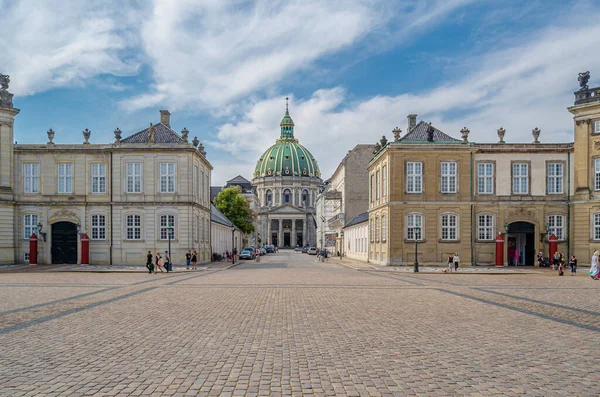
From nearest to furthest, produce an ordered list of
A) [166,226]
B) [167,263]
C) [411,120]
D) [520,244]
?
[167,263], [166,226], [520,244], [411,120]

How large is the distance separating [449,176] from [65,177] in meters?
32.0

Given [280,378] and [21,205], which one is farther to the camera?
[21,205]

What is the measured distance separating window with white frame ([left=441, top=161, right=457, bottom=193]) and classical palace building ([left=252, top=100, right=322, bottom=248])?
129535 millimetres

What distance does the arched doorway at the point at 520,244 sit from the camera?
4559cm

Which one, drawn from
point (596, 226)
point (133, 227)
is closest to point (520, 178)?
point (596, 226)

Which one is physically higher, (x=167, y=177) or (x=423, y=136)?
(x=423, y=136)

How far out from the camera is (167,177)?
46375 millimetres

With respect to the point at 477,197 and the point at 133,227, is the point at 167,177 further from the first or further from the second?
the point at 477,197

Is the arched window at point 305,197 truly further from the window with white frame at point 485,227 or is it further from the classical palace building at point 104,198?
the window with white frame at point 485,227

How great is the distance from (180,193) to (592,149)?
108ft

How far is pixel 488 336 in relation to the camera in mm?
12297

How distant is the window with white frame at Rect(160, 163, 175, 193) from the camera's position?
46344 millimetres

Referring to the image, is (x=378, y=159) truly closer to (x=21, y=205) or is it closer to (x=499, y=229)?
(x=499, y=229)

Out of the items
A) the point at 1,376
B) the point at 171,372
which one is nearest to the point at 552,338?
the point at 171,372
